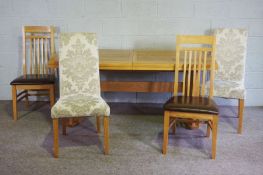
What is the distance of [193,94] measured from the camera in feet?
10.1

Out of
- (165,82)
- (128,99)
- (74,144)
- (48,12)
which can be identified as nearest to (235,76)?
(165,82)

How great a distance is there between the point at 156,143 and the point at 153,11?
1687 millimetres

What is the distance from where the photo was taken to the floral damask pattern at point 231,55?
3.50 metres

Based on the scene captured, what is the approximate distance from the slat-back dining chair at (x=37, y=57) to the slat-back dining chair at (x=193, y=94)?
142 cm

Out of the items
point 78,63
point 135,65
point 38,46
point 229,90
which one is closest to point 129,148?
point 135,65

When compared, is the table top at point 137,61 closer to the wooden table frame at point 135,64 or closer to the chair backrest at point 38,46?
the wooden table frame at point 135,64

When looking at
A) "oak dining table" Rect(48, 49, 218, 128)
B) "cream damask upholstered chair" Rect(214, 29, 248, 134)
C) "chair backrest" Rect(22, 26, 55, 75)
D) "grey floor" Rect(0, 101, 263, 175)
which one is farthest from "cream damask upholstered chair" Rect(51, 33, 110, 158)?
"cream damask upholstered chair" Rect(214, 29, 248, 134)

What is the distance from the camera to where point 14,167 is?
2641 mm

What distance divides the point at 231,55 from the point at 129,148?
154 centimetres

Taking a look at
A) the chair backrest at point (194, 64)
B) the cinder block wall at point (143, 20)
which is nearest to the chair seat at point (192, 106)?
the chair backrest at point (194, 64)

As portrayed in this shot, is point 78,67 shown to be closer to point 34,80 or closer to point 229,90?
point 34,80

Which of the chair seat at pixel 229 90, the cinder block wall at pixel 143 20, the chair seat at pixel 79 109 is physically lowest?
the chair seat at pixel 79 109

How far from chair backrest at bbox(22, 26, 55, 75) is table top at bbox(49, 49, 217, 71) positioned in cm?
68

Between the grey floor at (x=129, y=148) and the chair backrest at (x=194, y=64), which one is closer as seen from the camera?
the grey floor at (x=129, y=148)
